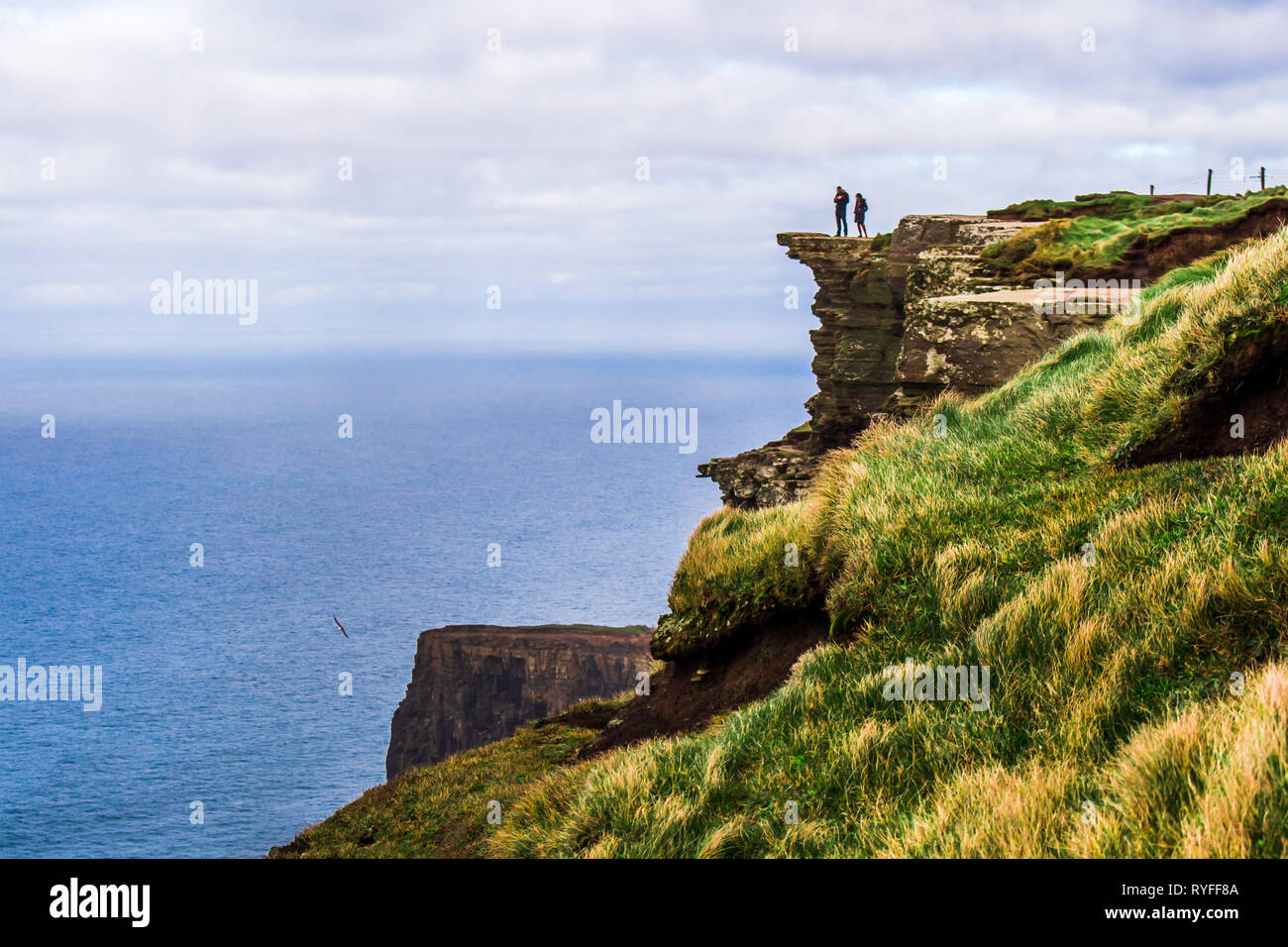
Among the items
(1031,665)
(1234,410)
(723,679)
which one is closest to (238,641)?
(723,679)

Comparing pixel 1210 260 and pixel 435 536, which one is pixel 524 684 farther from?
pixel 435 536

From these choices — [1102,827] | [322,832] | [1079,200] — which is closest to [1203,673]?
Result: [1102,827]

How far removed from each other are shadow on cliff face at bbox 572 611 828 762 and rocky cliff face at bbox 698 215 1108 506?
6.01 m

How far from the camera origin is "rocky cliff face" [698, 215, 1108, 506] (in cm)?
1884

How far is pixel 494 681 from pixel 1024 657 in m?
52.0

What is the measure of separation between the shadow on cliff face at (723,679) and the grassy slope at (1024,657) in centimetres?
31

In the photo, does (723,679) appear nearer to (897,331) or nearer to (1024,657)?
(1024,657)

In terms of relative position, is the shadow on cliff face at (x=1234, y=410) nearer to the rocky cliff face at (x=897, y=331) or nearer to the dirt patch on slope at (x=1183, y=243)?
the rocky cliff face at (x=897, y=331)

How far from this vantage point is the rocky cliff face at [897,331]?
61.8 ft

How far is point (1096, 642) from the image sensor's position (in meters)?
6.40

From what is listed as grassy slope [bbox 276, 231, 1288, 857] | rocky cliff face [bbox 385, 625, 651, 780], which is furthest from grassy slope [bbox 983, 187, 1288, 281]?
rocky cliff face [bbox 385, 625, 651, 780]

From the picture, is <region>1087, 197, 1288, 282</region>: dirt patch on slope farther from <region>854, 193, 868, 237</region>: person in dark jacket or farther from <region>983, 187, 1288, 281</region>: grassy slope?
<region>854, 193, 868, 237</region>: person in dark jacket

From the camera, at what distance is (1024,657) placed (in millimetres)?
6758
